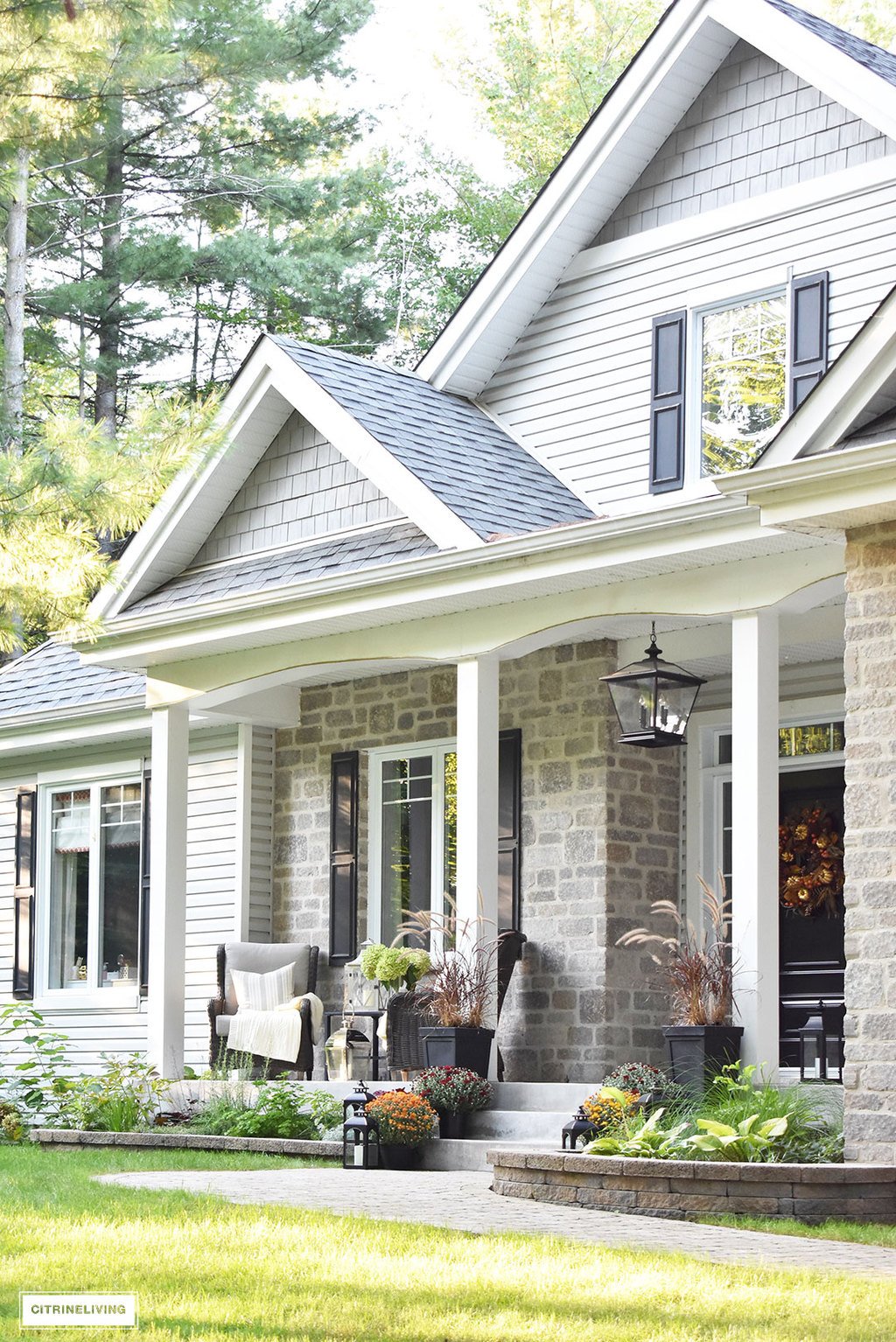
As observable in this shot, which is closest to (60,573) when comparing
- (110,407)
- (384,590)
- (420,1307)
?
(384,590)

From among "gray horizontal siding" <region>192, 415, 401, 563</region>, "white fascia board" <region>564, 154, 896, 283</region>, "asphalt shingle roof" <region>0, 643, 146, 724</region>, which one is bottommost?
"asphalt shingle roof" <region>0, 643, 146, 724</region>

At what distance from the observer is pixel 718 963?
30.6 ft

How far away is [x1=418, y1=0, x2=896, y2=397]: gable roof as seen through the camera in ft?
38.7

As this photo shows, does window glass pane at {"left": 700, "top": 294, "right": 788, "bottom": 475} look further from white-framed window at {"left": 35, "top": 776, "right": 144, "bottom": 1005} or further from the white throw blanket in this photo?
white-framed window at {"left": 35, "top": 776, "right": 144, "bottom": 1005}

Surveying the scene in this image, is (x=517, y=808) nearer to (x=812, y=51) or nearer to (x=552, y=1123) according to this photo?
(x=552, y=1123)

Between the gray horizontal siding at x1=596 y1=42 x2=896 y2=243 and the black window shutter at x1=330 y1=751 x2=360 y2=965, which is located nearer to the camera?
the gray horizontal siding at x1=596 y1=42 x2=896 y2=243

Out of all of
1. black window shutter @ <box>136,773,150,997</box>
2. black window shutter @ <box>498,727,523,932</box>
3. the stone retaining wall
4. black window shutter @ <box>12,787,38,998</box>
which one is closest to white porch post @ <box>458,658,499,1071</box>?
black window shutter @ <box>498,727,523,932</box>

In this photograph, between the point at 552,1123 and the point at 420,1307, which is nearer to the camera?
the point at 420,1307

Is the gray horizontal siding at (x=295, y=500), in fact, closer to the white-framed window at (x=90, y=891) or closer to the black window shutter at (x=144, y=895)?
the black window shutter at (x=144, y=895)

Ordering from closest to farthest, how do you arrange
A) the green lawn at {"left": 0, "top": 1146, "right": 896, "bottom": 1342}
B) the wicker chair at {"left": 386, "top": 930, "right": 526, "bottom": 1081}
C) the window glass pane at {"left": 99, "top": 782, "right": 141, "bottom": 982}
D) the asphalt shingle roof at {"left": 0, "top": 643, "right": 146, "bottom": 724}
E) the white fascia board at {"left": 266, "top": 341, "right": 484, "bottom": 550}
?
the green lawn at {"left": 0, "top": 1146, "right": 896, "bottom": 1342}
the white fascia board at {"left": 266, "top": 341, "right": 484, "bottom": 550}
the wicker chair at {"left": 386, "top": 930, "right": 526, "bottom": 1081}
the asphalt shingle roof at {"left": 0, "top": 643, "right": 146, "bottom": 724}
the window glass pane at {"left": 99, "top": 782, "right": 141, "bottom": 982}

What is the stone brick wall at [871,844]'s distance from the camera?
325 inches

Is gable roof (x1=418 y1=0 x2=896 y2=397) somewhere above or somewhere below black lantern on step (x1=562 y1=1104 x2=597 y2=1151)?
above

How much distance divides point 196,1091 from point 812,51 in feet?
25.3

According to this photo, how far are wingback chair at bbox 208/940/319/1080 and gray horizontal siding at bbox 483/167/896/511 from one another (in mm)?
3824
